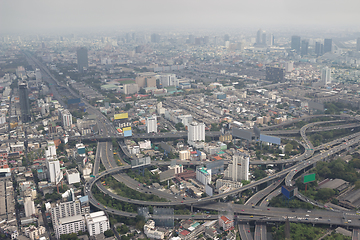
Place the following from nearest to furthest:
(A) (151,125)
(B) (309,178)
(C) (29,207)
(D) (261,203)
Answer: (C) (29,207) → (D) (261,203) → (B) (309,178) → (A) (151,125)

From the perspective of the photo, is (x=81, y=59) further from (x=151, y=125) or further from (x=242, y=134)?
(x=242, y=134)

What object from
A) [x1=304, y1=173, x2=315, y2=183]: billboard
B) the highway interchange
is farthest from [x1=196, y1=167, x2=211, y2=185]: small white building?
[x1=304, y1=173, x2=315, y2=183]: billboard

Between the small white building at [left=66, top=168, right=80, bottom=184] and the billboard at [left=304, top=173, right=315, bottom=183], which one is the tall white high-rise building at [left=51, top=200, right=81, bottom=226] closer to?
the small white building at [left=66, top=168, right=80, bottom=184]

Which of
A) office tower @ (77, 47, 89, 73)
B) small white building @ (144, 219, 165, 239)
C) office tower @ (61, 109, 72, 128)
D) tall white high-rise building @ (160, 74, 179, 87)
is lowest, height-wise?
small white building @ (144, 219, 165, 239)

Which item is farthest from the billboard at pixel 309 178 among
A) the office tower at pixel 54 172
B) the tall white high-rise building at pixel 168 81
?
the tall white high-rise building at pixel 168 81

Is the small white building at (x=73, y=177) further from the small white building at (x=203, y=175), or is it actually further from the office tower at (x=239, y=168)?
the office tower at (x=239, y=168)

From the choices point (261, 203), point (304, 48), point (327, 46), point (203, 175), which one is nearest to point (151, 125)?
point (203, 175)
